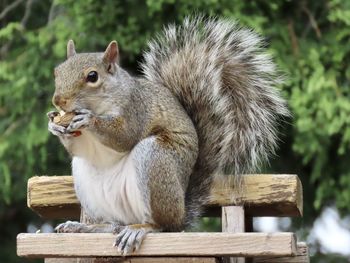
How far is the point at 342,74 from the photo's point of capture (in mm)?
5539

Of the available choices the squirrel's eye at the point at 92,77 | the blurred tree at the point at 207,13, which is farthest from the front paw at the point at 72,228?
the blurred tree at the point at 207,13

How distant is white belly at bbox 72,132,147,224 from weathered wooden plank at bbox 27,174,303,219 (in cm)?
17

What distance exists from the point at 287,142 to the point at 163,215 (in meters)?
2.28

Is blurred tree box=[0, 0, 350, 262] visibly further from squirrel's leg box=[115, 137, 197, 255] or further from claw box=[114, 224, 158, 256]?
claw box=[114, 224, 158, 256]

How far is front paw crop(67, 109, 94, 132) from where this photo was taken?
364 cm

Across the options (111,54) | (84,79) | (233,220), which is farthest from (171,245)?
(111,54)

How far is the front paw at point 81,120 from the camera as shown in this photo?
3643 mm

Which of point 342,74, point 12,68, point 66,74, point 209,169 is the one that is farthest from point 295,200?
point 12,68

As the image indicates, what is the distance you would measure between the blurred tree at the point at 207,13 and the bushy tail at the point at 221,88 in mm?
1105

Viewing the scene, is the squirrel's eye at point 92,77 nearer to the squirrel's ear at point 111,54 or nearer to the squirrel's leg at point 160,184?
the squirrel's ear at point 111,54

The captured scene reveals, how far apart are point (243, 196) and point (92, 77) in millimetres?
634

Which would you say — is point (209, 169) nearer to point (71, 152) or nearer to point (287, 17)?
point (71, 152)

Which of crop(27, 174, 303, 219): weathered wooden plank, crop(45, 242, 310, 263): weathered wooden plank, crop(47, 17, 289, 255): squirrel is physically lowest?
crop(45, 242, 310, 263): weathered wooden plank

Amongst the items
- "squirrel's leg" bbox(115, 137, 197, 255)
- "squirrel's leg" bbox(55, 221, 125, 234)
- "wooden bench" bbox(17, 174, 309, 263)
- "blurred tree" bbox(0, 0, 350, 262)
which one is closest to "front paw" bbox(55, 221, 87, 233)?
"squirrel's leg" bbox(55, 221, 125, 234)
